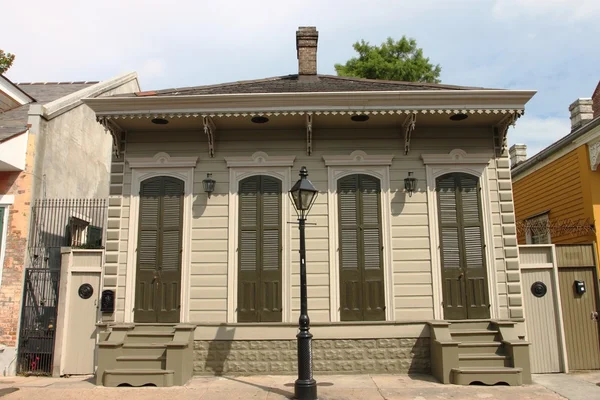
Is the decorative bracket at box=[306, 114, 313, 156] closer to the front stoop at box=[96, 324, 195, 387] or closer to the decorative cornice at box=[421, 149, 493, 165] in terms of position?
the decorative cornice at box=[421, 149, 493, 165]

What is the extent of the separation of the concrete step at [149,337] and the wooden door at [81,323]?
2.92 ft

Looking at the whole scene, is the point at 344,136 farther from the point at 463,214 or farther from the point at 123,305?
the point at 123,305

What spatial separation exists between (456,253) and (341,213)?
229cm

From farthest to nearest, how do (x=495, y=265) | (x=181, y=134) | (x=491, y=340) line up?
(x=181, y=134) → (x=495, y=265) → (x=491, y=340)

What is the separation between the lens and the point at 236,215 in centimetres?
895

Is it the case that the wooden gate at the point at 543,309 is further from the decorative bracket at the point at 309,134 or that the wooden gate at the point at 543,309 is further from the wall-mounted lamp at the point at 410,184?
the decorative bracket at the point at 309,134

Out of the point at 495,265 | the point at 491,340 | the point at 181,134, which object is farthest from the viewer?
the point at 181,134

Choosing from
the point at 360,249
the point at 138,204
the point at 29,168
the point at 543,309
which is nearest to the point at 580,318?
the point at 543,309

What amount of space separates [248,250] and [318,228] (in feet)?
4.58

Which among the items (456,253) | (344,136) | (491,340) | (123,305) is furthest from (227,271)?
(491,340)

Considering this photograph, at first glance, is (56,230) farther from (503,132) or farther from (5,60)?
(503,132)

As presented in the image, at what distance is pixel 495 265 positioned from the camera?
874cm

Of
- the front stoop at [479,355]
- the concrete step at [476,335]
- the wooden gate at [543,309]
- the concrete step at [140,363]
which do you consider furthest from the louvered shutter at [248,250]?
the wooden gate at [543,309]

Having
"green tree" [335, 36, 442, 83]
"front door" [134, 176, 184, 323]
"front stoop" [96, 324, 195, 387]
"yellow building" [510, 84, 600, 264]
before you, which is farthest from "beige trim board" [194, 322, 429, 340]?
"green tree" [335, 36, 442, 83]
